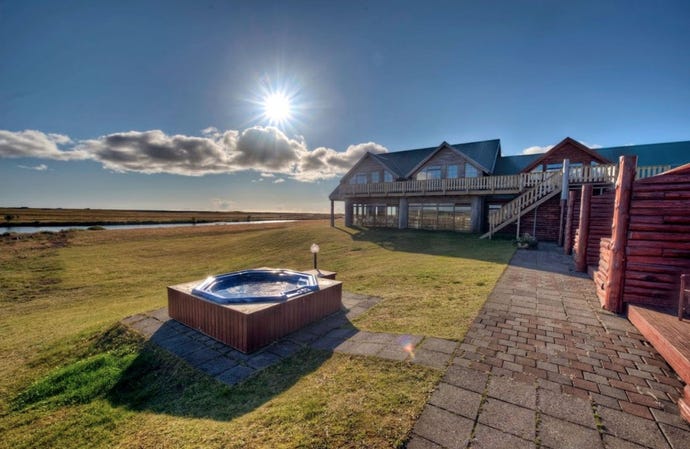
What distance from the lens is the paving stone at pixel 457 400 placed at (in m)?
3.03

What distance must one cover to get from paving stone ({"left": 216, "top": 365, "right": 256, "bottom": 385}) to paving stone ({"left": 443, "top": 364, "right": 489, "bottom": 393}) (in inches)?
115

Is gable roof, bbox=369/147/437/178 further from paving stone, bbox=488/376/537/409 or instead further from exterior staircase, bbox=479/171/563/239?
paving stone, bbox=488/376/537/409

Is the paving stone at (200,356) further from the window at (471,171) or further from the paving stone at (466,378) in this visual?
the window at (471,171)

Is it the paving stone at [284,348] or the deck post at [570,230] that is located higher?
the deck post at [570,230]

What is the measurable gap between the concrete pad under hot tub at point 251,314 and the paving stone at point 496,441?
374 centimetres

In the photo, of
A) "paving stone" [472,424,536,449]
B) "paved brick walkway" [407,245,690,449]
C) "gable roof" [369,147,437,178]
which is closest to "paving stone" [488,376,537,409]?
"paved brick walkway" [407,245,690,449]

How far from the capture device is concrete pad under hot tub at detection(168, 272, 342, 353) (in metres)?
5.04

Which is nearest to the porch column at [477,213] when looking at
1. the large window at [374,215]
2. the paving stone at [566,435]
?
the large window at [374,215]

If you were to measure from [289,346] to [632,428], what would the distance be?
4.58m

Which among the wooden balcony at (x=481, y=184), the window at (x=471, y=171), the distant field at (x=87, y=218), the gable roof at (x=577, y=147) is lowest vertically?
the distant field at (x=87, y=218)

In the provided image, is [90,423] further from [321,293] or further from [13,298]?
[13,298]

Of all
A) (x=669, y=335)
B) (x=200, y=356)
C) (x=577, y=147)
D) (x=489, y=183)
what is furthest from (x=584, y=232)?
(x=577, y=147)

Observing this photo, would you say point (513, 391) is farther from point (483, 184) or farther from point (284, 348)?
point (483, 184)

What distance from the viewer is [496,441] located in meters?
2.59
